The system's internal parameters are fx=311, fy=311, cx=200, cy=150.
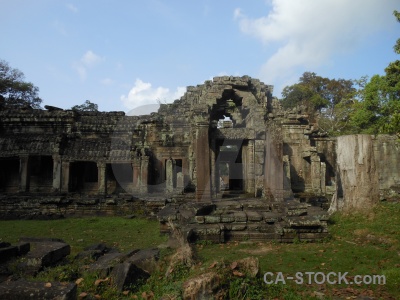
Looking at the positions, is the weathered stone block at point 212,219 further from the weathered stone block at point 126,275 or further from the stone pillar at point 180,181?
the stone pillar at point 180,181

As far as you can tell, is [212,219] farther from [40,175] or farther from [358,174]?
[40,175]

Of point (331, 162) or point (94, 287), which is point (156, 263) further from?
point (331, 162)

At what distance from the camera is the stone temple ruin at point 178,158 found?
37.0ft

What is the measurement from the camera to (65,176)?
16500 mm

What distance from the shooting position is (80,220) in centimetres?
1310

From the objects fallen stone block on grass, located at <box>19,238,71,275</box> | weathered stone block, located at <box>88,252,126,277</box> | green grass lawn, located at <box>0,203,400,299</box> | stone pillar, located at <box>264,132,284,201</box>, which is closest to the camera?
green grass lawn, located at <box>0,203,400,299</box>

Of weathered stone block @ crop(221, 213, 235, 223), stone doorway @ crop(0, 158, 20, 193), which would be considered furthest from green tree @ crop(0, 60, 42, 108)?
weathered stone block @ crop(221, 213, 235, 223)

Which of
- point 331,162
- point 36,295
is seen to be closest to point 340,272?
point 36,295

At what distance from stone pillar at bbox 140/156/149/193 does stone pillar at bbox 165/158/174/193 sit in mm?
1029

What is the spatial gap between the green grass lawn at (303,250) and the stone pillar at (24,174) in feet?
15.0

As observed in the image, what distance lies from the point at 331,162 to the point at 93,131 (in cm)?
1382

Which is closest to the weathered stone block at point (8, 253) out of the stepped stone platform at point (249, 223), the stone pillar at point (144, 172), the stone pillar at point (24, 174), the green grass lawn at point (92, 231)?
the green grass lawn at point (92, 231)

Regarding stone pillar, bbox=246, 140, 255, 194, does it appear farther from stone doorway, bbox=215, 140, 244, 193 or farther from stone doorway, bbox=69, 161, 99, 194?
stone doorway, bbox=69, 161, 99, 194

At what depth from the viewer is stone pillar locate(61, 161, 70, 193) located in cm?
1633
